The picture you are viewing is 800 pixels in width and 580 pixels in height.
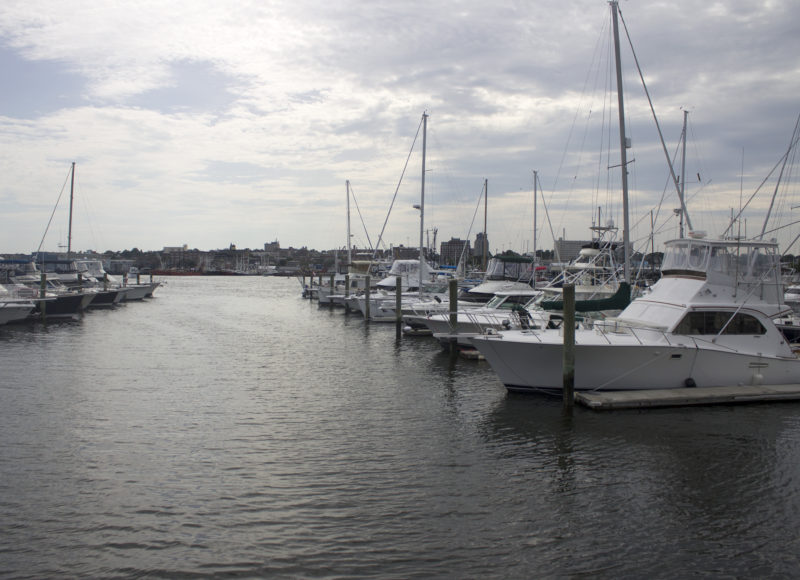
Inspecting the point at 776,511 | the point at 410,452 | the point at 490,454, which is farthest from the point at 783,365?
the point at 410,452

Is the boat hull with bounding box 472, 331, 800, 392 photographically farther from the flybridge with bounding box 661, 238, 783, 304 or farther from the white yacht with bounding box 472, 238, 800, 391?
the flybridge with bounding box 661, 238, 783, 304

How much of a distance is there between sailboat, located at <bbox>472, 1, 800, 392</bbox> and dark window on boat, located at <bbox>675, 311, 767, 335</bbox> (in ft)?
0.09

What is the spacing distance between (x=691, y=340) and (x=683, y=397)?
1.61 meters

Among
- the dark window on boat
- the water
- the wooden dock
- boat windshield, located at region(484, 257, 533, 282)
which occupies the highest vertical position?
boat windshield, located at region(484, 257, 533, 282)

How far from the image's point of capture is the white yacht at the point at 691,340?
53.8ft

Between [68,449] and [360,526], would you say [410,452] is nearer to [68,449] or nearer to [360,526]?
[360,526]

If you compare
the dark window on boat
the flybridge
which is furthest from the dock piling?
the flybridge

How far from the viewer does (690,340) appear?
1639 cm

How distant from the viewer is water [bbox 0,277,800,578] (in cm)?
837

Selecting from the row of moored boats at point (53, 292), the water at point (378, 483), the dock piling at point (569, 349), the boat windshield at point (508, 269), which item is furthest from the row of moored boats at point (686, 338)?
the row of moored boats at point (53, 292)

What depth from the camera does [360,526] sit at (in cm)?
923

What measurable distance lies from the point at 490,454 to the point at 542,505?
2551 mm

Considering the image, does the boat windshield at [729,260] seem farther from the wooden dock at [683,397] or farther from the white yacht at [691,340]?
the wooden dock at [683,397]

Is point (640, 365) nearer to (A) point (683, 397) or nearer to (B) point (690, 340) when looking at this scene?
(A) point (683, 397)
